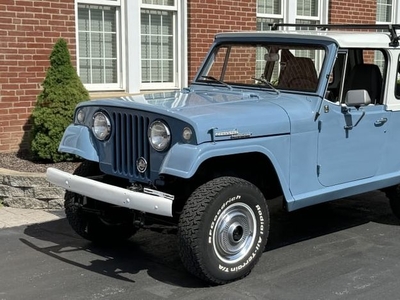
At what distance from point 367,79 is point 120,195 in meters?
2.82

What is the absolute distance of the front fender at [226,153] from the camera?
4.09m

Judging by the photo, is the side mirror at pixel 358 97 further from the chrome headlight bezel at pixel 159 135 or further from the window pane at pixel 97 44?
the window pane at pixel 97 44

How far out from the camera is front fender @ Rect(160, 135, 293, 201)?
4086 millimetres

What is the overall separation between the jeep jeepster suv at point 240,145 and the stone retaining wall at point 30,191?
1.45 m

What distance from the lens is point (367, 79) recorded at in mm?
5746

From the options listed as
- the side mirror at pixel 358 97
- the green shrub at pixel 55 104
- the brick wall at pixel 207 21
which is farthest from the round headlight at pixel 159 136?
the brick wall at pixel 207 21

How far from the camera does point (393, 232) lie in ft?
19.5

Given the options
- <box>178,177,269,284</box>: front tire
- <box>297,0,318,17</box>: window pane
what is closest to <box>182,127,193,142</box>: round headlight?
<box>178,177,269,284</box>: front tire

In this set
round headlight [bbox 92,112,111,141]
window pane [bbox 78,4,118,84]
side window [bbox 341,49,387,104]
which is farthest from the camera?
window pane [bbox 78,4,118,84]

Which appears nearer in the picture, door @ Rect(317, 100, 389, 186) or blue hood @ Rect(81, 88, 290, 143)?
Answer: blue hood @ Rect(81, 88, 290, 143)

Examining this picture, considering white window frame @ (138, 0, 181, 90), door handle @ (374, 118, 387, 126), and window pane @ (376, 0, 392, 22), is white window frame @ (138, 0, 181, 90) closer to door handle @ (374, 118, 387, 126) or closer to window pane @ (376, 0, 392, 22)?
door handle @ (374, 118, 387, 126)

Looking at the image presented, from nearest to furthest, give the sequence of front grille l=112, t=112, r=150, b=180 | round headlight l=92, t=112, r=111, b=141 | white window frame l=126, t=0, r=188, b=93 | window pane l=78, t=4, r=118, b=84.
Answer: front grille l=112, t=112, r=150, b=180 < round headlight l=92, t=112, r=111, b=141 < window pane l=78, t=4, r=118, b=84 < white window frame l=126, t=0, r=188, b=93

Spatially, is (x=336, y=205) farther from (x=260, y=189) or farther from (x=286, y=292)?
(x=286, y=292)

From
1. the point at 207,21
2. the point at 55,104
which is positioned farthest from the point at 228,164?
the point at 207,21
